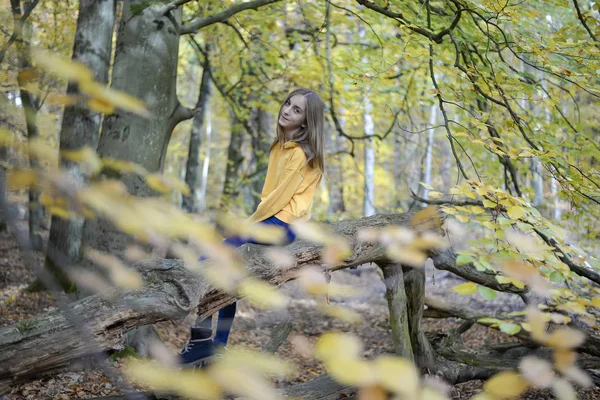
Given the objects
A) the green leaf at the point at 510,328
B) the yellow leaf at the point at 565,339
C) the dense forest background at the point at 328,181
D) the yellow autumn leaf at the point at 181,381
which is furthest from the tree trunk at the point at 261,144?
the yellow autumn leaf at the point at 181,381

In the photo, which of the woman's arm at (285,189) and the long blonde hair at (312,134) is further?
the long blonde hair at (312,134)

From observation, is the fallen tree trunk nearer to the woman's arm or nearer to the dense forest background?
the dense forest background

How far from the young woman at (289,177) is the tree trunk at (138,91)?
134cm

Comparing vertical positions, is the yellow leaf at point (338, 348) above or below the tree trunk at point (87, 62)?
below

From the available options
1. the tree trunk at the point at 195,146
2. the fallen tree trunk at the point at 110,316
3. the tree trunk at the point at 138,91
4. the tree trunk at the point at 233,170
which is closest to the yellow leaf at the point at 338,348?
the fallen tree trunk at the point at 110,316

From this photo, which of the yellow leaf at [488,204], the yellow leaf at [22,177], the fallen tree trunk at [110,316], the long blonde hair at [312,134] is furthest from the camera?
the long blonde hair at [312,134]

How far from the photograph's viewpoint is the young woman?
3.46m

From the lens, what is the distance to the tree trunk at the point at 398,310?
12.3ft

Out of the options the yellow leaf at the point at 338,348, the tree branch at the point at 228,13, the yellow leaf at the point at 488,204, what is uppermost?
the tree branch at the point at 228,13

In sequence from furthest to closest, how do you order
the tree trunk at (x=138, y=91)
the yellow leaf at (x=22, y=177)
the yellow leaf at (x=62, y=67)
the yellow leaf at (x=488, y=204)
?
the tree trunk at (x=138, y=91), the yellow leaf at (x=488, y=204), the yellow leaf at (x=22, y=177), the yellow leaf at (x=62, y=67)

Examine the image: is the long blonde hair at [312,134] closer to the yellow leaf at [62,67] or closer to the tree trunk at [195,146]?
the yellow leaf at [62,67]

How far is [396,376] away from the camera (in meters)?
0.97

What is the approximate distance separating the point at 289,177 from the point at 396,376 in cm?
258

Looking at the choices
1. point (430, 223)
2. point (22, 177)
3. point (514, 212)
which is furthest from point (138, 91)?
point (22, 177)
